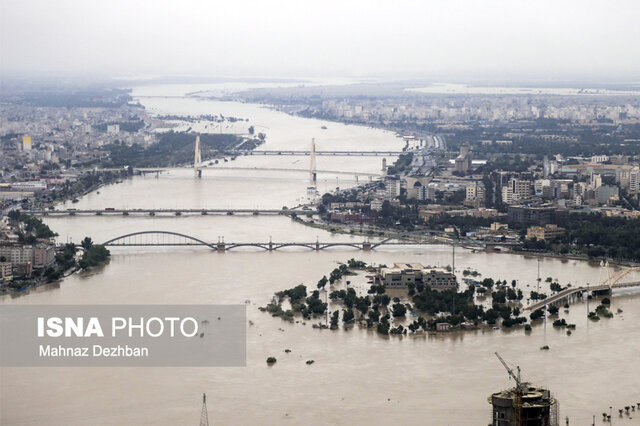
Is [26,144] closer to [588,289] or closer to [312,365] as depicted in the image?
[588,289]

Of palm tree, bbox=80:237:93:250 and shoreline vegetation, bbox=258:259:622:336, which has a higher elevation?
palm tree, bbox=80:237:93:250

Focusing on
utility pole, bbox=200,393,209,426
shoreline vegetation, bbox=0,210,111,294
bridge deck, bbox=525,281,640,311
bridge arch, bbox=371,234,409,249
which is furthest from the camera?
bridge arch, bbox=371,234,409,249

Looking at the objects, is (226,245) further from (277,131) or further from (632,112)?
(632,112)

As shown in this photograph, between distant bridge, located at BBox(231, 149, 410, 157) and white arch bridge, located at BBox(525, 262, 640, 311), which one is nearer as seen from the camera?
white arch bridge, located at BBox(525, 262, 640, 311)

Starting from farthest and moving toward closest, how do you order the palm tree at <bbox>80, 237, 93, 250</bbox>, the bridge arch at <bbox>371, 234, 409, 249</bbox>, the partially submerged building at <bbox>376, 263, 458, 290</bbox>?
the bridge arch at <bbox>371, 234, 409, 249</bbox> → the palm tree at <bbox>80, 237, 93, 250</bbox> → the partially submerged building at <bbox>376, 263, 458, 290</bbox>

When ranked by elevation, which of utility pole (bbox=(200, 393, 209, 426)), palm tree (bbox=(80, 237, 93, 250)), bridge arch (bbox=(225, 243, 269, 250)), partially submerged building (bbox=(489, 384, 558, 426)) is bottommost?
utility pole (bbox=(200, 393, 209, 426))

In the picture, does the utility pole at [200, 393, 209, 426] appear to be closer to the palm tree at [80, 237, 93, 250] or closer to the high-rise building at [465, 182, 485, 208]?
the palm tree at [80, 237, 93, 250]

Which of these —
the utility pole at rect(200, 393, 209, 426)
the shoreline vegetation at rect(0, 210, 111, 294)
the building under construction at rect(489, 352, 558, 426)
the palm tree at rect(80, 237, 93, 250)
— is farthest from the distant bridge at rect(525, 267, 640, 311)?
the building under construction at rect(489, 352, 558, 426)
